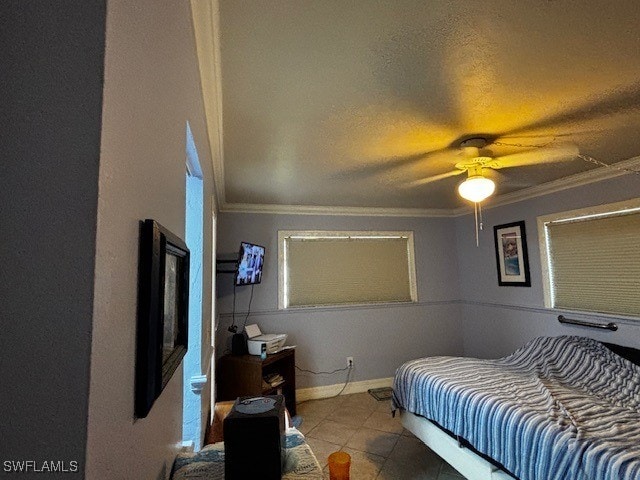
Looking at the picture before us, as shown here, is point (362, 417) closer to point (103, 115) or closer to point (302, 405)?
point (302, 405)

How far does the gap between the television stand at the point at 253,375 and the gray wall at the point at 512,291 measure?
249cm

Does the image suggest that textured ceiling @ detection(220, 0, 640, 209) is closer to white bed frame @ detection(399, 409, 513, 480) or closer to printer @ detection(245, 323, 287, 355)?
printer @ detection(245, 323, 287, 355)

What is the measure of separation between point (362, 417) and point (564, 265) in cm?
256

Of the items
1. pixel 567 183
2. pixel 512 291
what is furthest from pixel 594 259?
pixel 512 291

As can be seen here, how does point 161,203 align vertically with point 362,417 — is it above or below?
above

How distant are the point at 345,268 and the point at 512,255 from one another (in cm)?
196

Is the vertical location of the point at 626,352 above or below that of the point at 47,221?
below

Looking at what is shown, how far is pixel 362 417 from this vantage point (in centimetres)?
349

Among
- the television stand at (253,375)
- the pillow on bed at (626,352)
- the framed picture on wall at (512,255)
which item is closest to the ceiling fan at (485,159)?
the framed picture on wall at (512,255)

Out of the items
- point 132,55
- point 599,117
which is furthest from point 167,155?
point 599,117

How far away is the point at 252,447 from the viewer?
0.76 meters

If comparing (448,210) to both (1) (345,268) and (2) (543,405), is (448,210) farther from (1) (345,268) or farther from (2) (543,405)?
(2) (543,405)

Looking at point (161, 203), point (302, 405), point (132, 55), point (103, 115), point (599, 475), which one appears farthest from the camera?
point (302, 405)

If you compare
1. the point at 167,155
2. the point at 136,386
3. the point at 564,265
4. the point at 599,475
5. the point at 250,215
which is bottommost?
the point at 599,475
